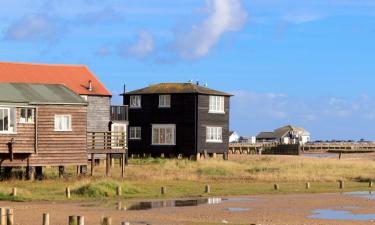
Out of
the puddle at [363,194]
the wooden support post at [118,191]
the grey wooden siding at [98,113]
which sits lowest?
the puddle at [363,194]

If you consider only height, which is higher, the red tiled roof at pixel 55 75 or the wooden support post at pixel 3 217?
the red tiled roof at pixel 55 75

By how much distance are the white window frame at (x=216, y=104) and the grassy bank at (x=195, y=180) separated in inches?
231

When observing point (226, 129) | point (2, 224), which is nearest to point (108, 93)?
point (226, 129)

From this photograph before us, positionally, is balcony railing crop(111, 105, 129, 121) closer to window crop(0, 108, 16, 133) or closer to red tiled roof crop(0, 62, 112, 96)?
red tiled roof crop(0, 62, 112, 96)

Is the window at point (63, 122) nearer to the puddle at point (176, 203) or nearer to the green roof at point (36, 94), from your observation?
the green roof at point (36, 94)

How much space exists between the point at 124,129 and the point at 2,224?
1828 inches

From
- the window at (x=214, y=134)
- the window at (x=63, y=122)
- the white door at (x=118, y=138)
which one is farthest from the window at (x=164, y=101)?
the window at (x=63, y=122)

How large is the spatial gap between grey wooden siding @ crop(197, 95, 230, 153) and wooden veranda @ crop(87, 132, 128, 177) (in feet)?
57.2

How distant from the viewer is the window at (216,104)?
8100 centimetres

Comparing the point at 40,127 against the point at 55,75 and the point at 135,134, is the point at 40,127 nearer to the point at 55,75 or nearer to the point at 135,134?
the point at 55,75

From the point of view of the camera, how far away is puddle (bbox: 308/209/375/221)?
3266 cm

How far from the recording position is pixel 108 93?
67562 millimetres

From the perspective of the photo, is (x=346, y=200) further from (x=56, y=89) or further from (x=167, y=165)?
(x=167, y=165)

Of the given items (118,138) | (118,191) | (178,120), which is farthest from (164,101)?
(118,191)
